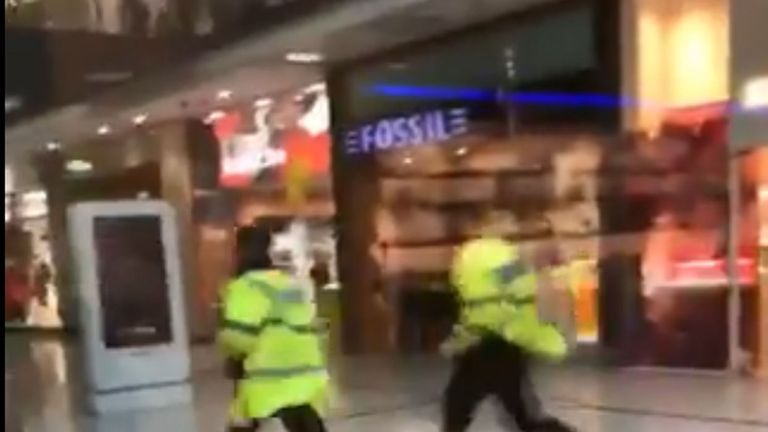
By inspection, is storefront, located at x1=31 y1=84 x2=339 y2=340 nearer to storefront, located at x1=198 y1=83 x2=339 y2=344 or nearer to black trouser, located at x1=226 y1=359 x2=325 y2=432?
storefront, located at x1=198 y1=83 x2=339 y2=344

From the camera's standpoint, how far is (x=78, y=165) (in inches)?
596

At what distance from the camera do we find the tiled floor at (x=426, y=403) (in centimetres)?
727

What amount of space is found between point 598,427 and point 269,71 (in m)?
7.21

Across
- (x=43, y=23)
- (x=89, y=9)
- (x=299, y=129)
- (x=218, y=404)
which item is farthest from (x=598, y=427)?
(x=299, y=129)

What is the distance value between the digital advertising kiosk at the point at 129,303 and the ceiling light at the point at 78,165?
5.64m

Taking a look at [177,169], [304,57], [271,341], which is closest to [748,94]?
[304,57]

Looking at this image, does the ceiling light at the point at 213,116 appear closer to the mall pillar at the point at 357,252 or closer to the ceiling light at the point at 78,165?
the ceiling light at the point at 78,165

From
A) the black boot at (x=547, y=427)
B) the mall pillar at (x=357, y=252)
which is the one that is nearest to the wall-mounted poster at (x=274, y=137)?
the mall pillar at (x=357, y=252)

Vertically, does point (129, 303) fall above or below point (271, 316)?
below

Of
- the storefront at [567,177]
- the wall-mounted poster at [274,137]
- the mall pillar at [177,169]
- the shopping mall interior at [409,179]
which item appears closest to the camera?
the shopping mall interior at [409,179]

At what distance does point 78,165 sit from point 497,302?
34.1 feet

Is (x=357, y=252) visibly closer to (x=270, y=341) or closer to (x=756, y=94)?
(x=756, y=94)

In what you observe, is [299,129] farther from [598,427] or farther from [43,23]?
[598,427]

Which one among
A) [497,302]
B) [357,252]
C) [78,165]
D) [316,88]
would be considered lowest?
[357,252]
